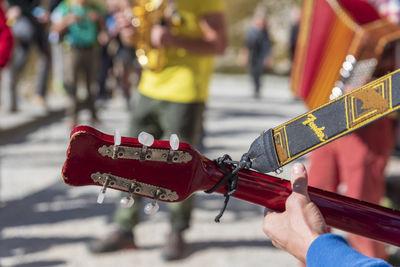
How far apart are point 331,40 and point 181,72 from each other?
804 mm

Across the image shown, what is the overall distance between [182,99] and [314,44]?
0.74 metres

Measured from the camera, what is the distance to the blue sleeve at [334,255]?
1.06m

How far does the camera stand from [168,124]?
9.08ft

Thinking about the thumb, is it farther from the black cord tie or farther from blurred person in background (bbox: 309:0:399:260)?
blurred person in background (bbox: 309:0:399:260)

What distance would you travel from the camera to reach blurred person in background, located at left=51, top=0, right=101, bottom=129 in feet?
19.7

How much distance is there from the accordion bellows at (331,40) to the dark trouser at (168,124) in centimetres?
59

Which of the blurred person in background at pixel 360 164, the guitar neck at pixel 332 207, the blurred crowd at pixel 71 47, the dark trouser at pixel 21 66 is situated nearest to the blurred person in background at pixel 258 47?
the blurred crowd at pixel 71 47

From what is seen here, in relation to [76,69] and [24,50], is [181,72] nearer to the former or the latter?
[76,69]

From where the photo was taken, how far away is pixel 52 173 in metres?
4.66

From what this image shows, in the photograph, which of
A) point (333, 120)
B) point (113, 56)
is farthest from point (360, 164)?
point (113, 56)

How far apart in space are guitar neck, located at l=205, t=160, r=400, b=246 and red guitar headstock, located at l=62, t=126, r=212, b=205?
8 centimetres

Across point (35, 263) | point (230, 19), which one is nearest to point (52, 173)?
point (35, 263)

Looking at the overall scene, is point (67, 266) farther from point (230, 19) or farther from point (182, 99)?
point (230, 19)

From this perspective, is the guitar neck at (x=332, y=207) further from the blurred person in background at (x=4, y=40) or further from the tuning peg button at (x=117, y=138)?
the blurred person in background at (x=4, y=40)
